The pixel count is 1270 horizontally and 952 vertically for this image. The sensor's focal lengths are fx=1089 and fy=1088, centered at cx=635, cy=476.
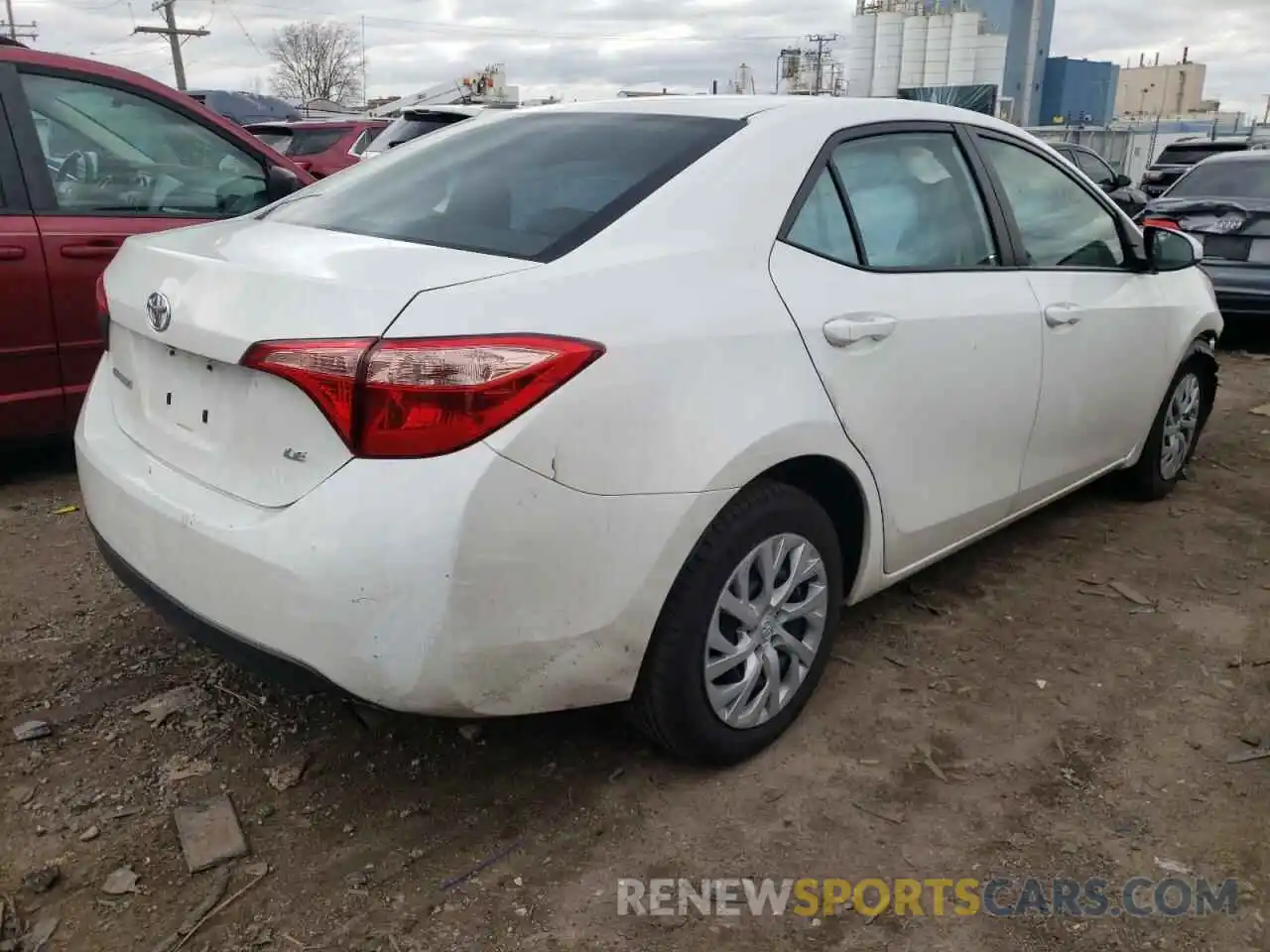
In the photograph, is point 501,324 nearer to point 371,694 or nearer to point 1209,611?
point 371,694

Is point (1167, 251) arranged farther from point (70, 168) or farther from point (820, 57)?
point (820, 57)

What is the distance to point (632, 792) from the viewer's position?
2.56 metres

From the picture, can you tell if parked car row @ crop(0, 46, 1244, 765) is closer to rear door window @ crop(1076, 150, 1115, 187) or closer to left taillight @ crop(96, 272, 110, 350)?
left taillight @ crop(96, 272, 110, 350)

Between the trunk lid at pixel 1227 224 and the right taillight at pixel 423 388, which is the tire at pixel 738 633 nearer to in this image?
the right taillight at pixel 423 388

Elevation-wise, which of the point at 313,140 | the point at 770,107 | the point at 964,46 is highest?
the point at 964,46

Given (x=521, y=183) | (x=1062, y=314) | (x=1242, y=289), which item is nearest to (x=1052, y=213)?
(x=1062, y=314)

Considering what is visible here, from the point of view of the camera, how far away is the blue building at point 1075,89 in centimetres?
5512

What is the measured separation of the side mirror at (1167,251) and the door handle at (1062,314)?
70cm

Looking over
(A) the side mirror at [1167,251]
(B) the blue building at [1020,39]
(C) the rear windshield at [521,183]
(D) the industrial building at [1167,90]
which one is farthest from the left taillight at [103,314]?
(D) the industrial building at [1167,90]

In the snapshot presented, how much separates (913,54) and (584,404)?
58900 mm

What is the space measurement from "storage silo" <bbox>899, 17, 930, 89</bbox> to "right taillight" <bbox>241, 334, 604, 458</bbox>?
188 ft

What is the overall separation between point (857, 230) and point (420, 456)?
1404 millimetres

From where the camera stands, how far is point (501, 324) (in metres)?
2.01

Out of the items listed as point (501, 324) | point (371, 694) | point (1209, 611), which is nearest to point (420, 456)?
point (501, 324)
